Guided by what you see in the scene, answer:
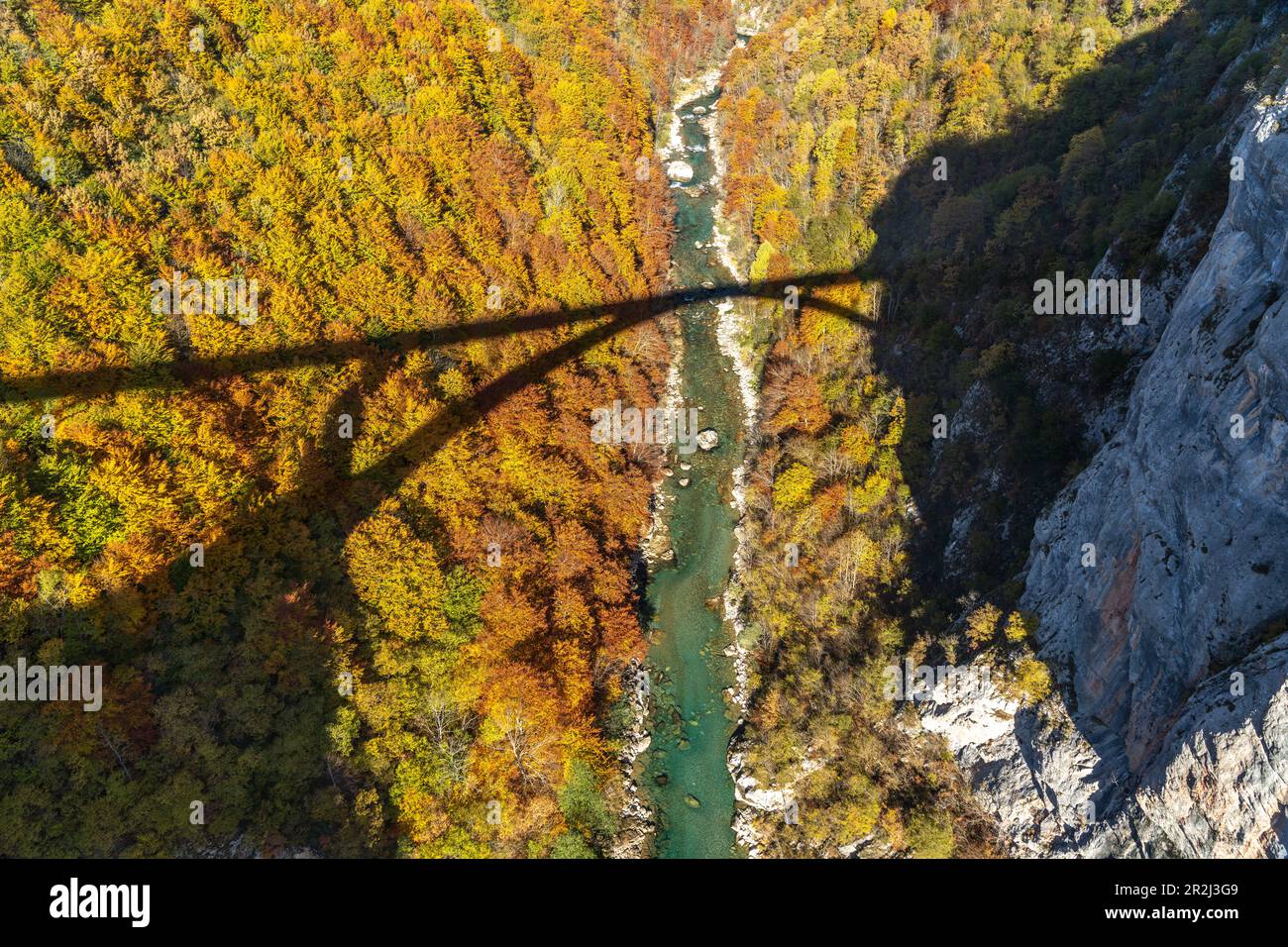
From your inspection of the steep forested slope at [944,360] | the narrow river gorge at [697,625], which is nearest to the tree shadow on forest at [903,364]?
the steep forested slope at [944,360]

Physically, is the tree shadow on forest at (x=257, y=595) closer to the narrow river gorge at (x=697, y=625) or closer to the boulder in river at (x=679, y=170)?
the narrow river gorge at (x=697, y=625)

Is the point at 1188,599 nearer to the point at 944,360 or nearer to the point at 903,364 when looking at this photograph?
the point at 944,360

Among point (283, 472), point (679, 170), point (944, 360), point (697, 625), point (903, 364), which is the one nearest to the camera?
point (283, 472)

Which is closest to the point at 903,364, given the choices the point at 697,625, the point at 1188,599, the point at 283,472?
the point at 697,625

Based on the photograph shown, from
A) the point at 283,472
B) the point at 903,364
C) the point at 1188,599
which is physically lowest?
the point at 1188,599

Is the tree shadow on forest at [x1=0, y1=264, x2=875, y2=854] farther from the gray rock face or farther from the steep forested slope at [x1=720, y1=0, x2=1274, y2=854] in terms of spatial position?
the gray rock face

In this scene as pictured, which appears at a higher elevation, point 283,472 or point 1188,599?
point 283,472
